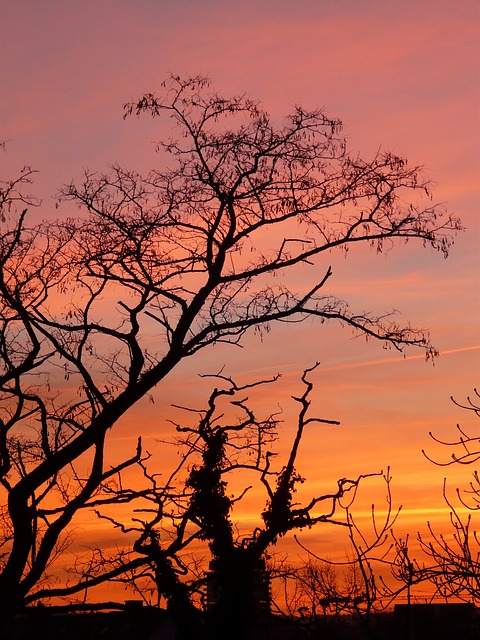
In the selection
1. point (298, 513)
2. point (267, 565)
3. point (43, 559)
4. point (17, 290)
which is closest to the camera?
point (43, 559)

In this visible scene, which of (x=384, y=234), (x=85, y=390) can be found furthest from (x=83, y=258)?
(x=384, y=234)

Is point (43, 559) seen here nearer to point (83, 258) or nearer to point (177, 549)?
point (177, 549)

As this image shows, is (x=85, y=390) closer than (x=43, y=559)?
No

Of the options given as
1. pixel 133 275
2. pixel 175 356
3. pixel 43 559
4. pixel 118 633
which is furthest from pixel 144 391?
pixel 118 633

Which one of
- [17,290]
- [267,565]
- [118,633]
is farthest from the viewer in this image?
[118,633]

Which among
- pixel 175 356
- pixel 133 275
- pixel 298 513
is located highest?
pixel 133 275

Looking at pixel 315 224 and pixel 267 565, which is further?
pixel 267 565

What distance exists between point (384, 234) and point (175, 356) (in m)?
3.48

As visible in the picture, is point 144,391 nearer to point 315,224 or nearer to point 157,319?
point 157,319

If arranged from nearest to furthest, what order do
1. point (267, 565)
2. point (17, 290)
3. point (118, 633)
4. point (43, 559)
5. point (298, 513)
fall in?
point (43, 559) < point (17, 290) < point (298, 513) < point (267, 565) < point (118, 633)

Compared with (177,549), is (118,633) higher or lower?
higher

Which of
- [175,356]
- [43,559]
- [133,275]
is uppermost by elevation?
[133,275]

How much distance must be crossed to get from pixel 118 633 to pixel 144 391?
5126 cm

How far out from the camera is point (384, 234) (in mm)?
15211
